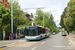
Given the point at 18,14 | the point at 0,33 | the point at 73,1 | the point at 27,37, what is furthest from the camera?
the point at 18,14

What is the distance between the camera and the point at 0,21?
2527 cm

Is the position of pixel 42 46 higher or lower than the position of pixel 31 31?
lower

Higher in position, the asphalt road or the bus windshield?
the bus windshield

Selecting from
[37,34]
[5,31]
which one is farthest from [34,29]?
[5,31]

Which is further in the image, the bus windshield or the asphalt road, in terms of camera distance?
the bus windshield

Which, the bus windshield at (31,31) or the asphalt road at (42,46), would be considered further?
the bus windshield at (31,31)

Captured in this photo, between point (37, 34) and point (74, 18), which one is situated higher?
point (74, 18)

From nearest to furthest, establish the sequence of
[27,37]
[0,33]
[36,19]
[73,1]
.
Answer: [27,37]
[0,33]
[73,1]
[36,19]

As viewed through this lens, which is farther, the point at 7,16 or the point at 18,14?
the point at 18,14

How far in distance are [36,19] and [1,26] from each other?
4515 centimetres

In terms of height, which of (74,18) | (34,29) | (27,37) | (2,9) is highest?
(2,9)

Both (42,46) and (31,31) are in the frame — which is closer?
(42,46)

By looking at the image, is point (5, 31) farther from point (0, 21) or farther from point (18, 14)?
point (18, 14)

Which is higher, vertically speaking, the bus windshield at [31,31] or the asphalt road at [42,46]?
the bus windshield at [31,31]
